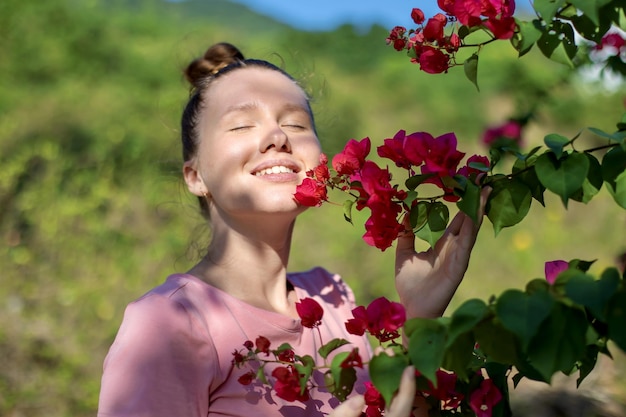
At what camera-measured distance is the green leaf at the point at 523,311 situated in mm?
719

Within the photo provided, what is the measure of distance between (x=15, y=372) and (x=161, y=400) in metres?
2.14

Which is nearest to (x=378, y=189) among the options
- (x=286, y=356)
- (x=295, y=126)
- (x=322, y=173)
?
(x=322, y=173)

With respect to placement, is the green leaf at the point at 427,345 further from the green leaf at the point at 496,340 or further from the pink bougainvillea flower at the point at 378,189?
the pink bougainvillea flower at the point at 378,189

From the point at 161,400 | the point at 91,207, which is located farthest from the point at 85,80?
the point at 161,400

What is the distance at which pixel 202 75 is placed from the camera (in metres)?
1.74

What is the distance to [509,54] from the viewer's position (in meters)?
11.2

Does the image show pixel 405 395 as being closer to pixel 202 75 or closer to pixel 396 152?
pixel 396 152

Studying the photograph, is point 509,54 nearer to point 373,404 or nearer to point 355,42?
point 355,42

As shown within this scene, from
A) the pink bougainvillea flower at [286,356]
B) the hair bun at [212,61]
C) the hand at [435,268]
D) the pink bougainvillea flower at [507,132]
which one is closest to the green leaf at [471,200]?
the hand at [435,268]

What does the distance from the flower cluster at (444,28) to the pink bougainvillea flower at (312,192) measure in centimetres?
27

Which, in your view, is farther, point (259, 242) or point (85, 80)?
point (85, 80)

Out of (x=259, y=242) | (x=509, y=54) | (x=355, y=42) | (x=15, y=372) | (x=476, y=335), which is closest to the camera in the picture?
(x=476, y=335)

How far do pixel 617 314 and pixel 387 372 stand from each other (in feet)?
0.88

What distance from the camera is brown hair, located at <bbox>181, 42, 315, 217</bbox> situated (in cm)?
164
